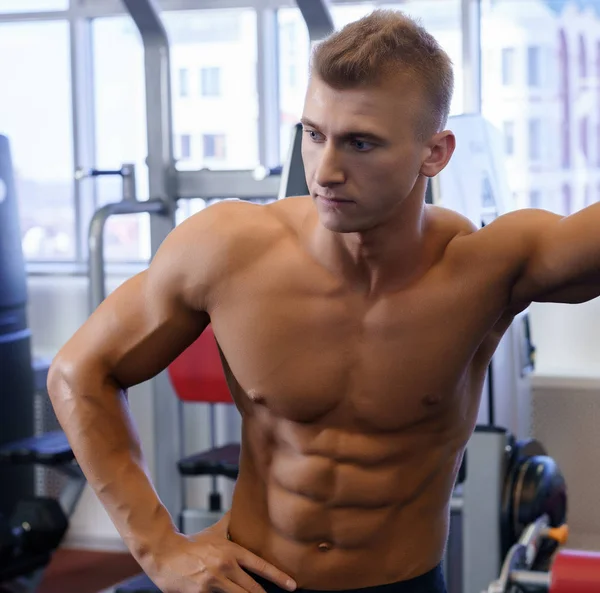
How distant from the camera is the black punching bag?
3510mm

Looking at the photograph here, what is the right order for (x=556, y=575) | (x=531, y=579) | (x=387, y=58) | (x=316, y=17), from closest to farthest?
(x=556, y=575), (x=387, y=58), (x=531, y=579), (x=316, y=17)

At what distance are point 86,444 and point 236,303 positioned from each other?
0.25 m

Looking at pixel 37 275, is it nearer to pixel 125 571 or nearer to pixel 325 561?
pixel 125 571

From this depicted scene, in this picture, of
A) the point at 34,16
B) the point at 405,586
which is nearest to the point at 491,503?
the point at 405,586

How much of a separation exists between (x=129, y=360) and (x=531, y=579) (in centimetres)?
53

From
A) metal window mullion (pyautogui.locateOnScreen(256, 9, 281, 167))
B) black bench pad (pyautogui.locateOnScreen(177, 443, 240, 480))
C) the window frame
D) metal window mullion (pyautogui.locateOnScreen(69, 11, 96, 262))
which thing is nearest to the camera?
black bench pad (pyautogui.locateOnScreen(177, 443, 240, 480))

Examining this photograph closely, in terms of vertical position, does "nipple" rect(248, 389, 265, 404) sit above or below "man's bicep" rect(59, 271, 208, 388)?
below

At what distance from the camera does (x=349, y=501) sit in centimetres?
128

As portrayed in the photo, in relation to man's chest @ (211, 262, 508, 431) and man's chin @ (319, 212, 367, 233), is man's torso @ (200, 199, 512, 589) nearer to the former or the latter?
man's chest @ (211, 262, 508, 431)

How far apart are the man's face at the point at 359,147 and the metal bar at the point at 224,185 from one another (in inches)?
78.4

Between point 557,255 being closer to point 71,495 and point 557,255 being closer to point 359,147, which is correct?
point 359,147

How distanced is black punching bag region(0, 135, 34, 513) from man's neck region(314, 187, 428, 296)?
8.15 ft

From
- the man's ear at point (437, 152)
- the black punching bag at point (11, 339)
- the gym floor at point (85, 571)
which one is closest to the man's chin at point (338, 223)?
the man's ear at point (437, 152)

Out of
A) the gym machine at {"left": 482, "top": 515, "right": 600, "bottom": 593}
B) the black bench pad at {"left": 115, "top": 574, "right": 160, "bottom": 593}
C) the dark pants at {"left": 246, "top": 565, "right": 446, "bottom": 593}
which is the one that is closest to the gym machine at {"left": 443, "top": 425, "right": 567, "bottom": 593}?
the gym machine at {"left": 482, "top": 515, "right": 600, "bottom": 593}
